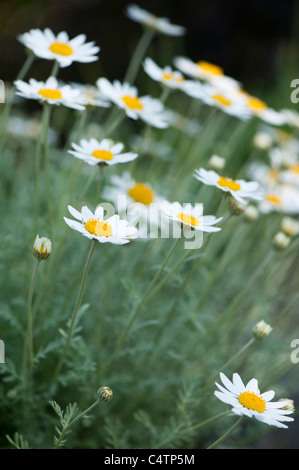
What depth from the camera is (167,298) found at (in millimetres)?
1462

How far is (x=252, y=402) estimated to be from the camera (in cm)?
72

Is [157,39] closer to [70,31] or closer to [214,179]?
[70,31]

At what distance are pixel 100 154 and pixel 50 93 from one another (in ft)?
0.45

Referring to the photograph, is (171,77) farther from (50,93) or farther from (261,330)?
(261,330)

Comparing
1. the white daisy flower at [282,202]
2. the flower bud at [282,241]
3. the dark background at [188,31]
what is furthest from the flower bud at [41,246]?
the dark background at [188,31]

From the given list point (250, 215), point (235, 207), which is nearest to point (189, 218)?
point (235, 207)

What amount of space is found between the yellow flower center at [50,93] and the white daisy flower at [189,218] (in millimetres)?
260

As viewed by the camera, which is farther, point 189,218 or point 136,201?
point 136,201

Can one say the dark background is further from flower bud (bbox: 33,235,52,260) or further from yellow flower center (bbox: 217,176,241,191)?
flower bud (bbox: 33,235,52,260)

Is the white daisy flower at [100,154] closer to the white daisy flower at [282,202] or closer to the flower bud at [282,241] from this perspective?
the flower bud at [282,241]

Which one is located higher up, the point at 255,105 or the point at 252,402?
the point at 255,105

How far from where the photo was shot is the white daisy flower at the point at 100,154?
34.7 inches
